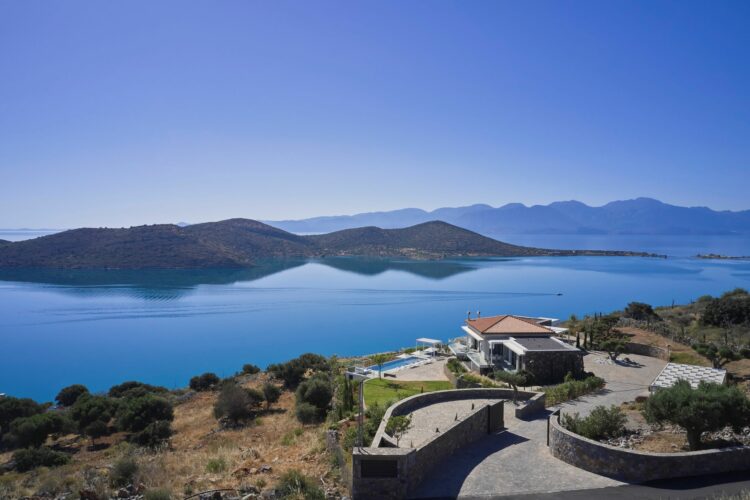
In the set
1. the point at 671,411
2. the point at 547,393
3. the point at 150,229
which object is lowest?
the point at 547,393

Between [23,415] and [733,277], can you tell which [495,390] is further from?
[733,277]

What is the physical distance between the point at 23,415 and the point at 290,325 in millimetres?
27340

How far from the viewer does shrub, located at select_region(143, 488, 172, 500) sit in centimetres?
784

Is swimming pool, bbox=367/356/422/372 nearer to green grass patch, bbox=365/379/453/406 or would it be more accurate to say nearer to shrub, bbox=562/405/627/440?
green grass patch, bbox=365/379/453/406

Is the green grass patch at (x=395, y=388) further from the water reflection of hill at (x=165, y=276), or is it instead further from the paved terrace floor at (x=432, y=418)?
the water reflection of hill at (x=165, y=276)

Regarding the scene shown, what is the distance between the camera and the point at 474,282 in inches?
2835

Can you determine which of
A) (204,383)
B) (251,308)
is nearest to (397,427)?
(204,383)

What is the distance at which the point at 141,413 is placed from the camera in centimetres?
1628

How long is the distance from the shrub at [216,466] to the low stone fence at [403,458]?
3550 mm

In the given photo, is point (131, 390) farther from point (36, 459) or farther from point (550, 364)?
point (550, 364)

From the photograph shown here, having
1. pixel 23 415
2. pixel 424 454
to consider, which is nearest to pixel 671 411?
pixel 424 454

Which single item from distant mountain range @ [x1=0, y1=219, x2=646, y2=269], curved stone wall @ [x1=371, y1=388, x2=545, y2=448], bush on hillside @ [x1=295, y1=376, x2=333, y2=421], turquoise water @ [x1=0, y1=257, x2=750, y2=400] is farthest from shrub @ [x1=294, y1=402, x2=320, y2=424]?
distant mountain range @ [x1=0, y1=219, x2=646, y2=269]

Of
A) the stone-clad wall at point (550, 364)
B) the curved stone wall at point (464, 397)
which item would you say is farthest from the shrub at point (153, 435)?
the stone-clad wall at point (550, 364)

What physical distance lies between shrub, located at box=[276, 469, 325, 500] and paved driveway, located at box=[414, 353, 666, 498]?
1666mm
